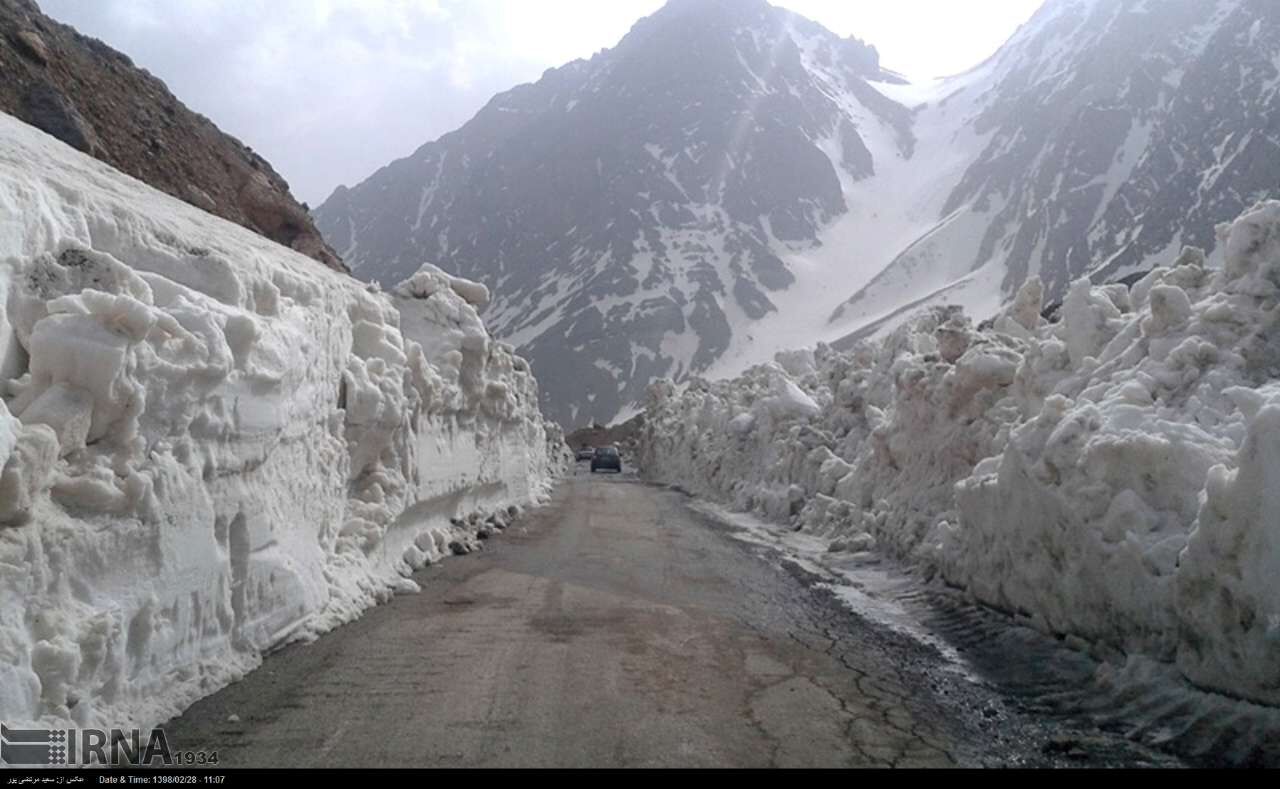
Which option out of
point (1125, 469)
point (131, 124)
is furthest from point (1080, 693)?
point (131, 124)

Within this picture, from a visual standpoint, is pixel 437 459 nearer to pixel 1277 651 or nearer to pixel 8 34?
pixel 1277 651

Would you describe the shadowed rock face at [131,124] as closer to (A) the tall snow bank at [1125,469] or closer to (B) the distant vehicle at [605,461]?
(A) the tall snow bank at [1125,469]

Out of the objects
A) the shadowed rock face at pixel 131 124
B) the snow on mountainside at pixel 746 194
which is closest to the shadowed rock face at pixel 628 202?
the snow on mountainside at pixel 746 194

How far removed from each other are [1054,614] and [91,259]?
689 cm

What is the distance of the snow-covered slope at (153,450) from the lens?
4.52 metres

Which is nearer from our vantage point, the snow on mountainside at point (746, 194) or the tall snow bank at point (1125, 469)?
the tall snow bank at point (1125, 469)

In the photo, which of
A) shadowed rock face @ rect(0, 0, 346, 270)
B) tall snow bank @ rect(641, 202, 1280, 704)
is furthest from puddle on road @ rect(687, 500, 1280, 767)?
shadowed rock face @ rect(0, 0, 346, 270)

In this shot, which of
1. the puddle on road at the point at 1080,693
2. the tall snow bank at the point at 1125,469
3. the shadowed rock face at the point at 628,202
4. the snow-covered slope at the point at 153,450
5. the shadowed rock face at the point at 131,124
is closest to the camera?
the snow-covered slope at the point at 153,450

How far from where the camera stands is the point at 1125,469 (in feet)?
21.4

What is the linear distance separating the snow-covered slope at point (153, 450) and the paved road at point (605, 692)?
0.47m

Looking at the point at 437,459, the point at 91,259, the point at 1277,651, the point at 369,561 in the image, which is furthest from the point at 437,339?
the point at 1277,651

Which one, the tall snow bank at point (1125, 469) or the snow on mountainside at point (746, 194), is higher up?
the snow on mountainside at point (746, 194)

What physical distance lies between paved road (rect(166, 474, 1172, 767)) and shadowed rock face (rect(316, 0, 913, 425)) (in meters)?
90.6

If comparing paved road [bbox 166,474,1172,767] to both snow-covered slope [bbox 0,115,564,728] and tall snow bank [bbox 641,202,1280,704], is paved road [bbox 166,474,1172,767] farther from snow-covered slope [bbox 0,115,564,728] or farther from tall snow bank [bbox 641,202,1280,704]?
tall snow bank [bbox 641,202,1280,704]
